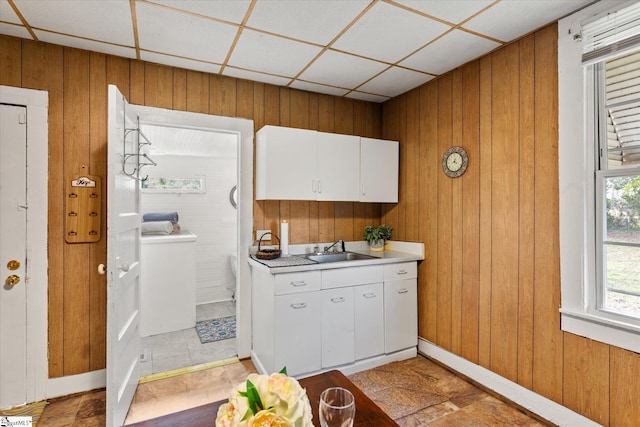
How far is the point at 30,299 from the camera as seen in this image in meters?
2.27

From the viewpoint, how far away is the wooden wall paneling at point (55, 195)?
2.32m

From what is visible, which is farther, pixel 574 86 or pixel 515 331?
pixel 515 331

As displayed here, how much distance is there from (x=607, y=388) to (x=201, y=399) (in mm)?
2578

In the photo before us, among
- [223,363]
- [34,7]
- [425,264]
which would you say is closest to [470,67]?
[425,264]

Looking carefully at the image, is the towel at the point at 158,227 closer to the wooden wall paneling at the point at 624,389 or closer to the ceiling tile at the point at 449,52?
the ceiling tile at the point at 449,52

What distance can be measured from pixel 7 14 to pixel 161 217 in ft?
8.95

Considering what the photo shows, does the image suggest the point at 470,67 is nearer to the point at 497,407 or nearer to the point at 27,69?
the point at 497,407

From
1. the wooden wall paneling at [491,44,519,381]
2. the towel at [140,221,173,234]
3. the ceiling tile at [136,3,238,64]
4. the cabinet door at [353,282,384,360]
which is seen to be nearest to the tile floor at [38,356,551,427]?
the cabinet door at [353,282,384,360]

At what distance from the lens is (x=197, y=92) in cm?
280

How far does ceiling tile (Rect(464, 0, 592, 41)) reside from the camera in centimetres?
185

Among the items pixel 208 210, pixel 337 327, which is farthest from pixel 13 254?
pixel 208 210

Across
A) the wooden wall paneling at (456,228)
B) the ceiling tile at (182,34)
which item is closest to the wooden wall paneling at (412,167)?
the wooden wall paneling at (456,228)

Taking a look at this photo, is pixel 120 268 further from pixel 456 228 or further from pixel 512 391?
pixel 512 391

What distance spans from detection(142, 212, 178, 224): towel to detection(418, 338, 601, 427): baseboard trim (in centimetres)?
351
